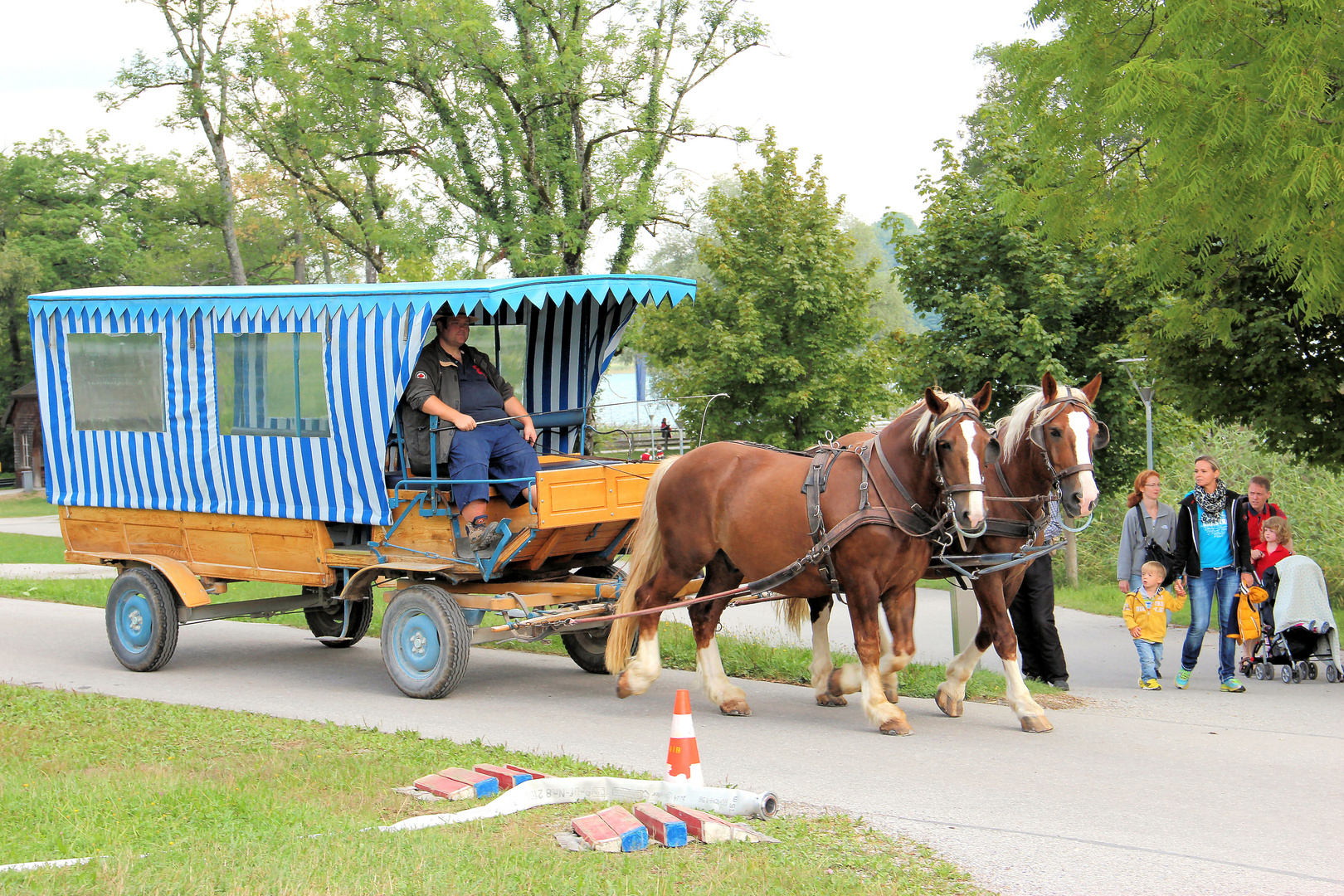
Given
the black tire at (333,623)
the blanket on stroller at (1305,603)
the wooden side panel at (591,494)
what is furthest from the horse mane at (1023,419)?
the black tire at (333,623)

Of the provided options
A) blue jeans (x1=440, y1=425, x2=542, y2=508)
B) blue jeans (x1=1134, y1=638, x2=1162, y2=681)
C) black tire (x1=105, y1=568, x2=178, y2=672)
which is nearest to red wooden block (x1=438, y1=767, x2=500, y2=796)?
blue jeans (x1=440, y1=425, x2=542, y2=508)

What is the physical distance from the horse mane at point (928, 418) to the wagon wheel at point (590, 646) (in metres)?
3.43

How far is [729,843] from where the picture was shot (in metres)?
5.07

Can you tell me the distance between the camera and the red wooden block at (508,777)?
5762 millimetres

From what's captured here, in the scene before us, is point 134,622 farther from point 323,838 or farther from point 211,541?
point 323,838

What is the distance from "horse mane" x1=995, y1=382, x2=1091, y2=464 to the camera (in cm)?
775

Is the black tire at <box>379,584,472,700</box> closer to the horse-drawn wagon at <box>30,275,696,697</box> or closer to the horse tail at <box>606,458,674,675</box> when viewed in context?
the horse-drawn wagon at <box>30,275,696,697</box>

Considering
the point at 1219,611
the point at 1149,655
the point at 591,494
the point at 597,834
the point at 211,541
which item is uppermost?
the point at 591,494

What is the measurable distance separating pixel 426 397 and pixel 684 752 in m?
3.95

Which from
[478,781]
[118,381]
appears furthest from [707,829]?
[118,381]

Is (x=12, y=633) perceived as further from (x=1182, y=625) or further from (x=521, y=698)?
(x=1182, y=625)

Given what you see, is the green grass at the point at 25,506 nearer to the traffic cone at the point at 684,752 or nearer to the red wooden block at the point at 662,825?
the traffic cone at the point at 684,752

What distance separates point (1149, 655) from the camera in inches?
376

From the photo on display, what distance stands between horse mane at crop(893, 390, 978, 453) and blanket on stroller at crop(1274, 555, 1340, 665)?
3.79 metres
